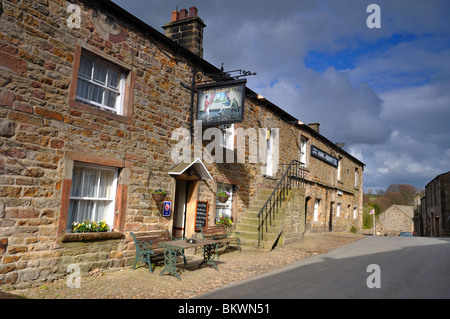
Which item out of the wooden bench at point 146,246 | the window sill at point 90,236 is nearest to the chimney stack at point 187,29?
the wooden bench at point 146,246

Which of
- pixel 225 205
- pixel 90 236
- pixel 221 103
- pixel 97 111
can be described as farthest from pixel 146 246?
pixel 225 205

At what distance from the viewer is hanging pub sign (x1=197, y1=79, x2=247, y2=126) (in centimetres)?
862

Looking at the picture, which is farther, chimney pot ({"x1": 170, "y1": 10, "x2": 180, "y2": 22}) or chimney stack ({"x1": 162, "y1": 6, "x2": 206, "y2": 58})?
chimney pot ({"x1": 170, "y1": 10, "x2": 180, "y2": 22})

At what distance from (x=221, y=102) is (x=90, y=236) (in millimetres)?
4703

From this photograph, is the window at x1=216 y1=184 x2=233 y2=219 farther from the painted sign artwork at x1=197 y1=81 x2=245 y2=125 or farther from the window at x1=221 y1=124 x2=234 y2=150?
the painted sign artwork at x1=197 y1=81 x2=245 y2=125

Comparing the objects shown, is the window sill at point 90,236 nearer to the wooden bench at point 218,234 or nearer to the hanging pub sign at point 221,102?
the wooden bench at point 218,234

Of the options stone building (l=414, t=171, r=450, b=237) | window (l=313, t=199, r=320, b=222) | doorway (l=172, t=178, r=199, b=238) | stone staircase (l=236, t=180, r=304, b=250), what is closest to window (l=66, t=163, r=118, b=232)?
doorway (l=172, t=178, r=199, b=238)

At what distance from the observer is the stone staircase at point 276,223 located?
10927 mm

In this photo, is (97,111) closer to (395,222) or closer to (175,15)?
(175,15)

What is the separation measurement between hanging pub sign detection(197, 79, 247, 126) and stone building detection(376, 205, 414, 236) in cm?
4635

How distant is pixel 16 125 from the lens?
5.59 m

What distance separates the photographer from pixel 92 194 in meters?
7.07
